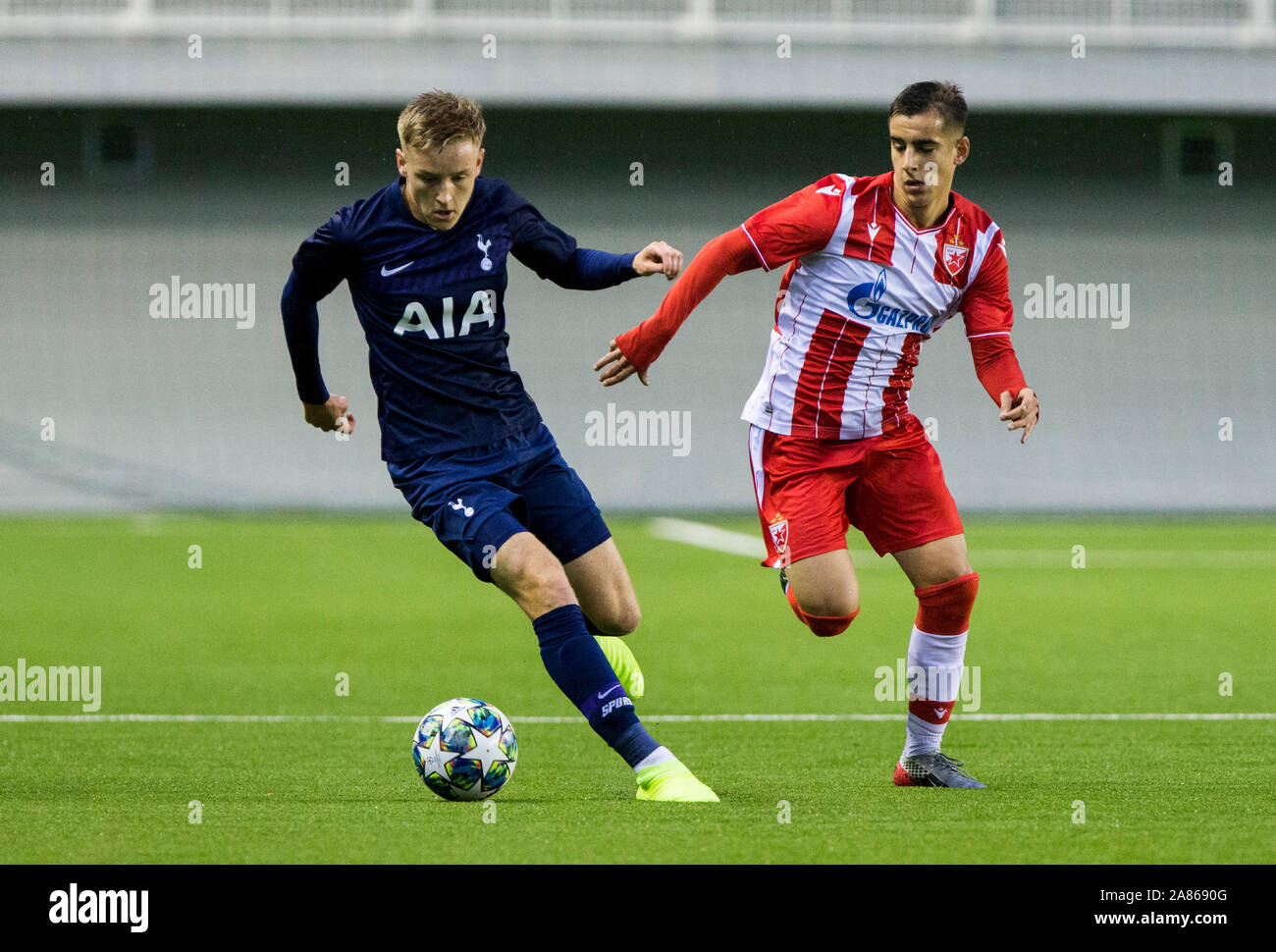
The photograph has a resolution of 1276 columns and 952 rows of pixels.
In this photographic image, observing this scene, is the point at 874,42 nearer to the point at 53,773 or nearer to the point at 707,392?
the point at 707,392

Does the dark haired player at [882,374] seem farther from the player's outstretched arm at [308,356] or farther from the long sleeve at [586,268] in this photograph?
the player's outstretched arm at [308,356]

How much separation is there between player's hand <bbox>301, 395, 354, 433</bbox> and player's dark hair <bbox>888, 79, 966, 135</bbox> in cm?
213

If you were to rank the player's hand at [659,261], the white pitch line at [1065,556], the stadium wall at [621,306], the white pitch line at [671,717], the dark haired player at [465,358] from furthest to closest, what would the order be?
the stadium wall at [621,306] → the white pitch line at [1065,556] → the white pitch line at [671,717] → the dark haired player at [465,358] → the player's hand at [659,261]

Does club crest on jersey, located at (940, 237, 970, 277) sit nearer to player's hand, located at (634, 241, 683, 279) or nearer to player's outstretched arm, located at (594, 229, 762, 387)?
player's outstretched arm, located at (594, 229, 762, 387)

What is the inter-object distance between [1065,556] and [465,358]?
12.0 m

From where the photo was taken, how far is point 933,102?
5.87 metres

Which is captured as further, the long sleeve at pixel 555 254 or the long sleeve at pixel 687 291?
the long sleeve at pixel 555 254

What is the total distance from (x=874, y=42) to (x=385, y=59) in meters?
Answer: 5.40

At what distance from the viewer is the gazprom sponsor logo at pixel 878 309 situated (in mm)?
6223

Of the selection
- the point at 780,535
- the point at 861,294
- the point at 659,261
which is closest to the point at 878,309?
the point at 861,294

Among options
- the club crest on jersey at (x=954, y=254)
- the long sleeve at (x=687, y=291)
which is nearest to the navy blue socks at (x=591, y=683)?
the long sleeve at (x=687, y=291)

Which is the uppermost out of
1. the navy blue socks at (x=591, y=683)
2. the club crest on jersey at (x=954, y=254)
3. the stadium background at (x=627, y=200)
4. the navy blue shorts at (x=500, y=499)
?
the stadium background at (x=627, y=200)

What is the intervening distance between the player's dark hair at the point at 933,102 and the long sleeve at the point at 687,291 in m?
0.67

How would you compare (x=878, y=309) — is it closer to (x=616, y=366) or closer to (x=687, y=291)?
(x=687, y=291)
